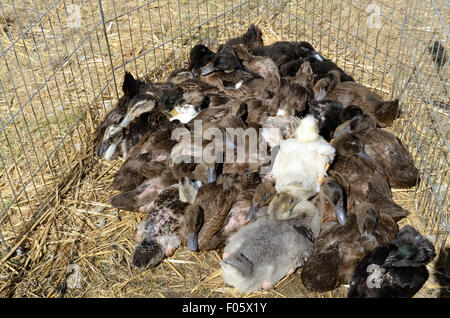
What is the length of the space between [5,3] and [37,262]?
4.85m

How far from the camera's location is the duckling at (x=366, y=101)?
539cm

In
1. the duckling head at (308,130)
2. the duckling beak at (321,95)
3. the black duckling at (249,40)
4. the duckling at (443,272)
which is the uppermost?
the duckling head at (308,130)

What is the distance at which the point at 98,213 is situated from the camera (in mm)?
4828

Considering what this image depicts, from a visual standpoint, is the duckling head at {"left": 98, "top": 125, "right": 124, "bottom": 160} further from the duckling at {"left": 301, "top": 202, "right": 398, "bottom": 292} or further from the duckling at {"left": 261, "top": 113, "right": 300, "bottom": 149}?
the duckling at {"left": 301, "top": 202, "right": 398, "bottom": 292}

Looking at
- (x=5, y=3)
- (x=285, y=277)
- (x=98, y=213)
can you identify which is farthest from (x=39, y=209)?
(x=5, y=3)

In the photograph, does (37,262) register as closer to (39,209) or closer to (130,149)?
(39,209)

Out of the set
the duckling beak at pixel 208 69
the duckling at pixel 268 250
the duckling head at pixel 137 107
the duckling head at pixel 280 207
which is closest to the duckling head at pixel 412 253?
the duckling at pixel 268 250

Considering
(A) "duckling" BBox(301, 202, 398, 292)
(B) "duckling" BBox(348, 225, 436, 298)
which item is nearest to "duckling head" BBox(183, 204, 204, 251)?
(A) "duckling" BBox(301, 202, 398, 292)

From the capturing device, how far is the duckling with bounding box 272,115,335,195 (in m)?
4.46

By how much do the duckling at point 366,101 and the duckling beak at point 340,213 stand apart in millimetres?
1660

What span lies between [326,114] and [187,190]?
6.30 ft

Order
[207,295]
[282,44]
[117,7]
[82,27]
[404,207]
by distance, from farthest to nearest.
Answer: [117,7] → [82,27] → [282,44] → [404,207] → [207,295]

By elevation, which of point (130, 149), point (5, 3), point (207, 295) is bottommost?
point (207, 295)

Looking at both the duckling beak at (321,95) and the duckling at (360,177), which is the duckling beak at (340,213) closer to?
the duckling at (360,177)
